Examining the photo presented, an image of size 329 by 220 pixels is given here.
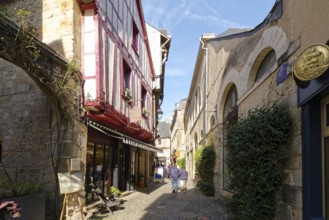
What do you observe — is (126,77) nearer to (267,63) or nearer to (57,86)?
(57,86)

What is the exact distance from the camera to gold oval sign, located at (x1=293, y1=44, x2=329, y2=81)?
3.48 m

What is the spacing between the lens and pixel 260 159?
506 cm

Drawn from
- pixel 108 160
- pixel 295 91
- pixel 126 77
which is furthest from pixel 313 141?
pixel 126 77

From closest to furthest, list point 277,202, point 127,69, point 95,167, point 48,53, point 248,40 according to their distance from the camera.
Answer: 1. point 277,202
2. point 48,53
3. point 248,40
4. point 95,167
5. point 127,69

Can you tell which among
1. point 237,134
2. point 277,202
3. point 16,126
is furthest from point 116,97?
point 277,202

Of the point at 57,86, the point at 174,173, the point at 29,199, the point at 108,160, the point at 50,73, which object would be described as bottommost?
the point at 174,173

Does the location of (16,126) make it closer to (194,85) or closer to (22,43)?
(22,43)

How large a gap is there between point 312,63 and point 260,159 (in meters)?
1.94

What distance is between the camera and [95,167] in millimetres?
9094

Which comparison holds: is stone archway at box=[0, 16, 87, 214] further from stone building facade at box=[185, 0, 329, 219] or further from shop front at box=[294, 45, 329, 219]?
shop front at box=[294, 45, 329, 219]

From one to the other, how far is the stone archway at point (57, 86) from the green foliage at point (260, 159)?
12.0 feet

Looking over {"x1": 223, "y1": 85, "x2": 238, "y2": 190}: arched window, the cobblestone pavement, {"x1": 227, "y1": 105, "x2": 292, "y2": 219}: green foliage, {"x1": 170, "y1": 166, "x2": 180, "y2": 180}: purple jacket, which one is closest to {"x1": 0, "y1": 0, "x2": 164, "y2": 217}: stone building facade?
the cobblestone pavement

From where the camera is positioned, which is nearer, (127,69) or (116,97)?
→ (116,97)

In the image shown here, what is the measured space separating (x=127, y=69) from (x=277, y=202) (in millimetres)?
7557
